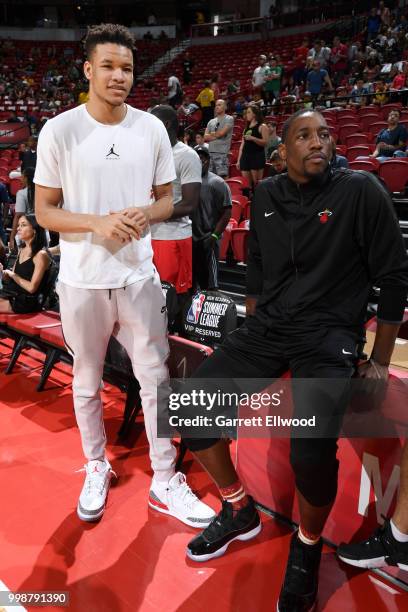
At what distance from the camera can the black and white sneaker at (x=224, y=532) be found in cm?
204

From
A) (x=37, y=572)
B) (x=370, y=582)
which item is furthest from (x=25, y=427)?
(x=370, y=582)

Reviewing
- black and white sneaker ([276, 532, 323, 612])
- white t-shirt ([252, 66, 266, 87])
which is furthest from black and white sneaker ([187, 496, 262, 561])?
white t-shirt ([252, 66, 266, 87])

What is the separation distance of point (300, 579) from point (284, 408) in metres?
0.58

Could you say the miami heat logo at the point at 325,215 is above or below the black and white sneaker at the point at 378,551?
above

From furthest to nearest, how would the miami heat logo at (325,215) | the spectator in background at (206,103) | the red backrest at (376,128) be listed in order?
the spectator in background at (206,103) → the red backrest at (376,128) → the miami heat logo at (325,215)


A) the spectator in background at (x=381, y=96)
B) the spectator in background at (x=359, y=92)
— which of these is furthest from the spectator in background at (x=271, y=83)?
the spectator in background at (x=381, y=96)

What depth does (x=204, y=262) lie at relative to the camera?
3703mm

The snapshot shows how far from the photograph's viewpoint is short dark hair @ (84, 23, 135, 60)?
1900mm

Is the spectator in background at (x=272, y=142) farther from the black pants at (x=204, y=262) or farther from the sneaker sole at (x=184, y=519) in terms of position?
the sneaker sole at (x=184, y=519)

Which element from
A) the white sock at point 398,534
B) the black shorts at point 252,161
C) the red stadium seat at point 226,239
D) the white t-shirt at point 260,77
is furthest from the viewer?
the white t-shirt at point 260,77

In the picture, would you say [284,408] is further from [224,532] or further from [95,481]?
[95,481]

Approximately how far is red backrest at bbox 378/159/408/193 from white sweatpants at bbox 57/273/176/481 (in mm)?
4479

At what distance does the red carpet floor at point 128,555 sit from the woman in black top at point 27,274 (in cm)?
137

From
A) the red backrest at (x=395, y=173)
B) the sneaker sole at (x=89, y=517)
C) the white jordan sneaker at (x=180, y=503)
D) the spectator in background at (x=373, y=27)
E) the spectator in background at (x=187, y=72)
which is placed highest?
the spectator in background at (x=373, y=27)
